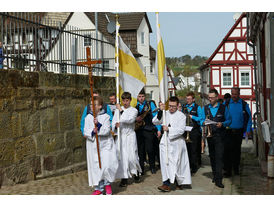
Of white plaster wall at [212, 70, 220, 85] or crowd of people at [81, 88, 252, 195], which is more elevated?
white plaster wall at [212, 70, 220, 85]

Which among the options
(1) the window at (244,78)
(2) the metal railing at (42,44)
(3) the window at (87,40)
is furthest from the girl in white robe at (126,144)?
(1) the window at (244,78)

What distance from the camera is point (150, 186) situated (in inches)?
Result: 340

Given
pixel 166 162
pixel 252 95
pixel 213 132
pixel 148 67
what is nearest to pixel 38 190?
pixel 166 162

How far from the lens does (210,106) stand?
9.17m

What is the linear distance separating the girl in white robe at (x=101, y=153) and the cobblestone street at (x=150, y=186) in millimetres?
433

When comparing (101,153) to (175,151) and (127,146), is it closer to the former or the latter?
(127,146)

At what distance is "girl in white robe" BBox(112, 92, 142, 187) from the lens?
8602mm

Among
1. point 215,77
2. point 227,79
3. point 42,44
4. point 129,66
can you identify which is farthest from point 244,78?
point 129,66

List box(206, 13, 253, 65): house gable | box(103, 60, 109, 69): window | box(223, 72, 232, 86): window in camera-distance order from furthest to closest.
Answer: box(223, 72, 232, 86): window
box(206, 13, 253, 65): house gable
box(103, 60, 109, 69): window

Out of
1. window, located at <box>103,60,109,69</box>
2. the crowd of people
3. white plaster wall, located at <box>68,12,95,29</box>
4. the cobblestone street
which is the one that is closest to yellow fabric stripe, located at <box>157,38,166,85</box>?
the crowd of people

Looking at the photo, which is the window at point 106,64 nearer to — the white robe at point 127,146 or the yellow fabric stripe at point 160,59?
the white robe at point 127,146

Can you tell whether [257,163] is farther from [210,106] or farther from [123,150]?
[123,150]

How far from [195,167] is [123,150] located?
8.13 ft

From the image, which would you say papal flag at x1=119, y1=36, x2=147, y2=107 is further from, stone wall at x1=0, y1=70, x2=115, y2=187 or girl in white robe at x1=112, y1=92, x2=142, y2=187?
stone wall at x1=0, y1=70, x2=115, y2=187
